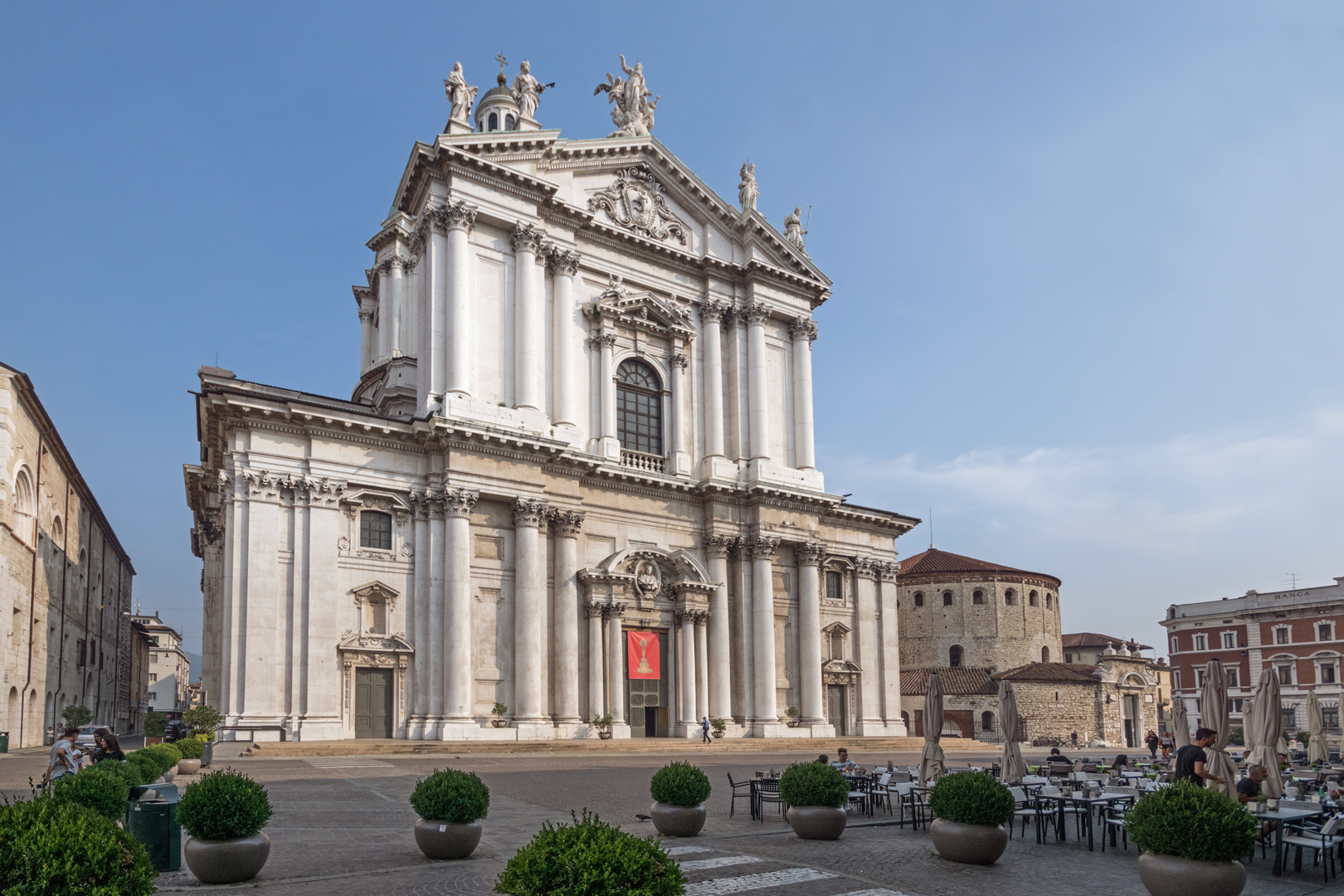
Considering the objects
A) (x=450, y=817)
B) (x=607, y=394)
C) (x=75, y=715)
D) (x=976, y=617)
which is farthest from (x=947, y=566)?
(x=450, y=817)

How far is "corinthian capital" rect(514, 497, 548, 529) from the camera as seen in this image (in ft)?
121

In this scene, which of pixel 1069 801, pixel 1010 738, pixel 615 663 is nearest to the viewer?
pixel 1069 801

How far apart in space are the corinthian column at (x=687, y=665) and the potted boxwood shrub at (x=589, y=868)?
3377cm

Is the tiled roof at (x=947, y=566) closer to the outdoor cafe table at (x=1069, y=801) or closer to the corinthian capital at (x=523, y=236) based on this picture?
the corinthian capital at (x=523, y=236)

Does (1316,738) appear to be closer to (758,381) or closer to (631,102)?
(758,381)

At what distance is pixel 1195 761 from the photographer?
524 inches

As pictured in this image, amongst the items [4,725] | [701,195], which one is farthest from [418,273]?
[4,725]

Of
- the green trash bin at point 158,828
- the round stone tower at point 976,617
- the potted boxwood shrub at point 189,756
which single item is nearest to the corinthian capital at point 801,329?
the potted boxwood shrub at point 189,756

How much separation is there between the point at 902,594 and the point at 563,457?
141ft

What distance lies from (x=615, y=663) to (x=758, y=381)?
13603 millimetres

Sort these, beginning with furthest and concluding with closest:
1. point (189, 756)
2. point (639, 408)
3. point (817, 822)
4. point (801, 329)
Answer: point (801, 329) → point (639, 408) → point (189, 756) → point (817, 822)

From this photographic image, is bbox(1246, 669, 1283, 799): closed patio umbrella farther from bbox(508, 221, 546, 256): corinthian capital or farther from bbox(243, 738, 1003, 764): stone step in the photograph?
bbox(508, 221, 546, 256): corinthian capital

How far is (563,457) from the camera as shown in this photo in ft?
126

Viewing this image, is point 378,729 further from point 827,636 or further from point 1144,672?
point 1144,672
